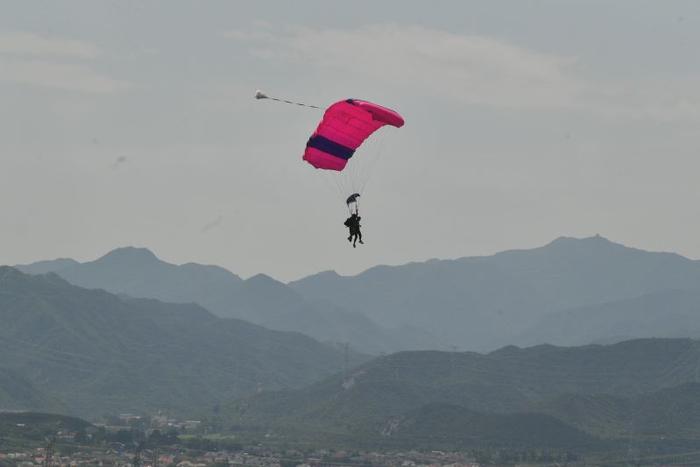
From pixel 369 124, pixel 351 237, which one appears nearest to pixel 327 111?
pixel 369 124

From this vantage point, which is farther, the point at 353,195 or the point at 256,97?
the point at 353,195

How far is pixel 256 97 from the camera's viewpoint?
95.0 metres

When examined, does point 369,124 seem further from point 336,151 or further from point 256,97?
point 256,97

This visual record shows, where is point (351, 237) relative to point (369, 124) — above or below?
below

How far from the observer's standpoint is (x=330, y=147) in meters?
115

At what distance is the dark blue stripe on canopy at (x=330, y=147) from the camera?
378ft

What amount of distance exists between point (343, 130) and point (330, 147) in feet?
9.25

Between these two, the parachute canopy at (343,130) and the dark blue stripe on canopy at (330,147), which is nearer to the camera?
the parachute canopy at (343,130)

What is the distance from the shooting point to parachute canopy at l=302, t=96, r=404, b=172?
108 meters

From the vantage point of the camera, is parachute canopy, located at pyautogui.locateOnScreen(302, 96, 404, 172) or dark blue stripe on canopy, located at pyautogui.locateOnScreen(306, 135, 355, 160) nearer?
parachute canopy, located at pyautogui.locateOnScreen(302, 96, 404, 172)

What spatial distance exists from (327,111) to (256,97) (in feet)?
57.3

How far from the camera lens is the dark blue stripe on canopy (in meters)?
→ 115

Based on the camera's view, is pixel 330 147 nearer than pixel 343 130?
No

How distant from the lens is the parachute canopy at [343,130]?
107750mm
